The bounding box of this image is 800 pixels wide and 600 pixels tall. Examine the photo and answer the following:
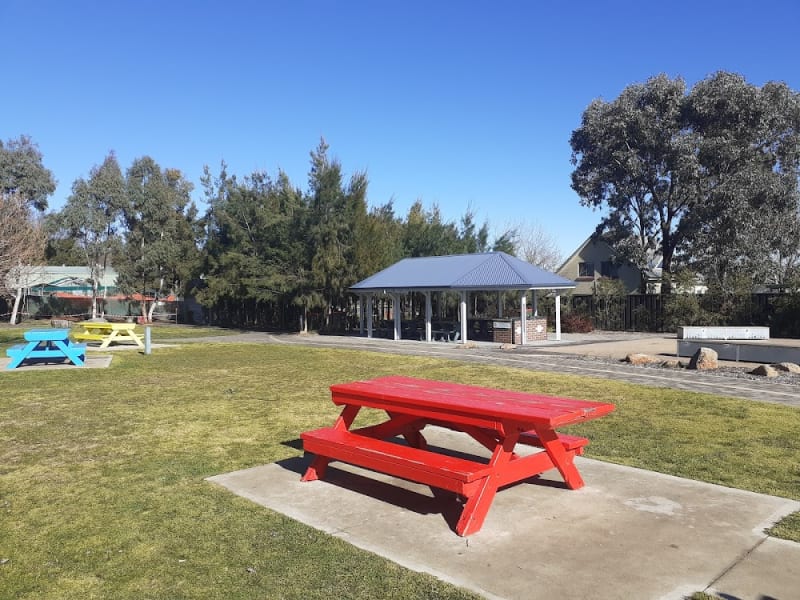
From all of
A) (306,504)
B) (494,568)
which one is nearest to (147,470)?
(306,504)

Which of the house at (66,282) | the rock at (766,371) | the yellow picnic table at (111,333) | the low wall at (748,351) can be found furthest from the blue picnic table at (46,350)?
the house at (66,282)

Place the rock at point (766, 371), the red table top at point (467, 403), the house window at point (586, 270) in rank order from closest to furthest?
the red table top at point (467, 403)
the rock at point (766, 371)
the house window at point (586, 270)

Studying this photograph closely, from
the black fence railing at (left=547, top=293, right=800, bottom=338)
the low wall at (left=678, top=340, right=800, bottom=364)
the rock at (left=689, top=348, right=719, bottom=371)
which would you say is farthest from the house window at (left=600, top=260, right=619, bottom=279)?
the rock at (left=689, top=348, right=719, bottom=371)

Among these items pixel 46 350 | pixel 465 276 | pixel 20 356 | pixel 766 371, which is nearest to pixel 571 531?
pixel 766 371

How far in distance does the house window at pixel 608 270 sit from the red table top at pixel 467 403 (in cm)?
4227

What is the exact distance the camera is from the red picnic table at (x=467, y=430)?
171 inches

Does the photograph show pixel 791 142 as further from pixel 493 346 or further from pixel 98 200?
pixel 98 200

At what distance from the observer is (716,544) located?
4.05 metres

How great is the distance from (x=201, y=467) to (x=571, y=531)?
11.4 feet

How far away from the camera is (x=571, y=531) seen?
170 inches

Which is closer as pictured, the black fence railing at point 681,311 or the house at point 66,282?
the black fence railing at point 681,311

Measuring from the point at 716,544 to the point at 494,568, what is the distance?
1.44 m

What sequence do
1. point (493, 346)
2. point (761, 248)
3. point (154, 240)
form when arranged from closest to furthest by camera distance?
point (493, 346) < point (761, 248) < point (154, 240)

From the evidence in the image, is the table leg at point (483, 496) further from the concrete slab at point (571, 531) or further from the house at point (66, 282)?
the house at point (66, 282)
